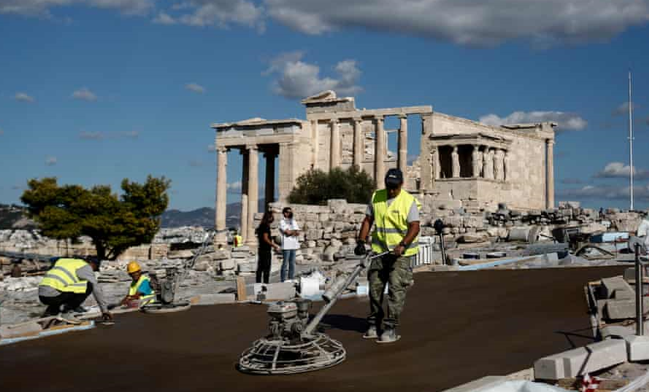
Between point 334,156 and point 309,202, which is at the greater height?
point 334,156

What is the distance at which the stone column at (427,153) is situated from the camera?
57.2 metres

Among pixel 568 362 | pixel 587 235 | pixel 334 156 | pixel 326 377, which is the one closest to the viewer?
pixel 568 362

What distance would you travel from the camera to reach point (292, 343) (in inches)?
283

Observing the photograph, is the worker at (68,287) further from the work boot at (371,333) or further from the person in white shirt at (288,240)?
the person in white shirt at (288,240)

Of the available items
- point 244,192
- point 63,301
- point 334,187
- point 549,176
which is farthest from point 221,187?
point 63,301

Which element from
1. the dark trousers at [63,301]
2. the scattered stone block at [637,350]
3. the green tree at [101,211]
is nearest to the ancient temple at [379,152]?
Result: the green tree at [101,211]

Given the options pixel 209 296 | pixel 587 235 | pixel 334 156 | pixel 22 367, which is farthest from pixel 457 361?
pixel 334 156

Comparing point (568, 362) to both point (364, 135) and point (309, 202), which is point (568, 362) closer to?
point (309, 202)

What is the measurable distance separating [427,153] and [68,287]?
48.0m

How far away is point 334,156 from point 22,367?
51054mm

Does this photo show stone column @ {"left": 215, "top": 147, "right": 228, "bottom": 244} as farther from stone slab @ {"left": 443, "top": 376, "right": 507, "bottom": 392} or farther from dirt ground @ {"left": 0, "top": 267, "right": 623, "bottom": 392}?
stone slab @ {"left": 443, "top": 376, "right": 507, "bottom": 392}

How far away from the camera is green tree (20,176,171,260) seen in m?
54.4

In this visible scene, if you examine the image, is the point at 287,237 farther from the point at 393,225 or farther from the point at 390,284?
the point at 390,284

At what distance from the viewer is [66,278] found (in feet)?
35.7
